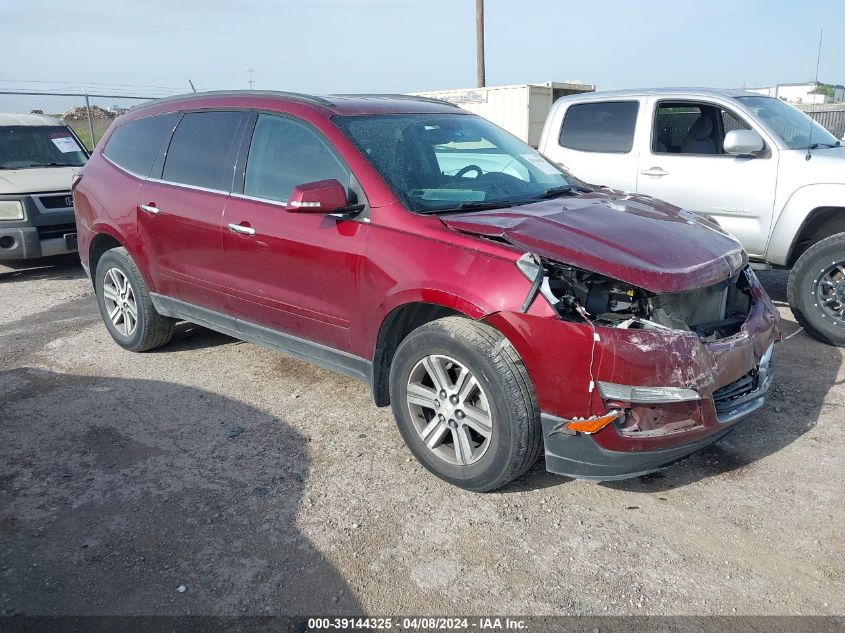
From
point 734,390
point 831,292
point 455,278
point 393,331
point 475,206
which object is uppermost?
point 475,206

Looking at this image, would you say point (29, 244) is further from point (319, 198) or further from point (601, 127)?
point (601, 127)

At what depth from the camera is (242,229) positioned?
427 centimetres

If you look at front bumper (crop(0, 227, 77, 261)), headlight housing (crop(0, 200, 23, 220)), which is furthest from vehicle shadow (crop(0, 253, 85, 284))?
Answer: headlight housing (crop(0, 200, 23, 220))

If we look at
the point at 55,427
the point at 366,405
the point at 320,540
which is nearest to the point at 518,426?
the point at 320,540

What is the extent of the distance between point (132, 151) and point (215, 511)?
315 centimetres

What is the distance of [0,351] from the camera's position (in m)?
5.80

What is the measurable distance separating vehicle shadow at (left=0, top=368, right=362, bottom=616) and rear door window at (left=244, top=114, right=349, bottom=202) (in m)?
1.40

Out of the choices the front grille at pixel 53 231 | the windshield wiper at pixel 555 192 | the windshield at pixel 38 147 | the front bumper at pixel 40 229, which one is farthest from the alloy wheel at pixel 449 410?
the windshield at pixel 38 147

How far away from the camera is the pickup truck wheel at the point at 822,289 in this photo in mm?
5320

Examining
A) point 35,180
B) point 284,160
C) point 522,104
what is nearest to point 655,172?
point 284,160

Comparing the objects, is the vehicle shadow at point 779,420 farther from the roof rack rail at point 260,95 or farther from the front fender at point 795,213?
the roof rack rail at point 260,95

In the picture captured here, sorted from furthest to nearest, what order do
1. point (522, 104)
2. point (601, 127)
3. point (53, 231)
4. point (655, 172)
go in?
point (522, 104) → point (53, 231) → point (601, 127) → point (655, 172)

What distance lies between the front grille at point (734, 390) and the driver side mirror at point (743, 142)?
2900 millimetres

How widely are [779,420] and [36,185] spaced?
26.8 ft
